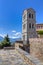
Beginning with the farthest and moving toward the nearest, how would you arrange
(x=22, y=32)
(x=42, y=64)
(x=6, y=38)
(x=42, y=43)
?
(x=22, y=32), (x=6, y=38), (x=42, y=43), (x=42, y=64)

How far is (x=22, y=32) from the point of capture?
116ft

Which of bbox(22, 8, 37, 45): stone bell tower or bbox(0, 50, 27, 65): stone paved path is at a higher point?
bbox(22, 8, 37, 45): stone bell tower

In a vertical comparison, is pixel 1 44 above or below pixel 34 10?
below

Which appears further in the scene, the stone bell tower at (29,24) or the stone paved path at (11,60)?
the stone bell tower at (29,24)

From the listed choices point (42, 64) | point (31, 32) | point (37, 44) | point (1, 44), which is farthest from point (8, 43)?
point (42, 64)

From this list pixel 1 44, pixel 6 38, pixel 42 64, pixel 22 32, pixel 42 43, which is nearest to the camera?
pixel 42 64

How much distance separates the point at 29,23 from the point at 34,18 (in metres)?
1.78

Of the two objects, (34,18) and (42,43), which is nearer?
(42,43)

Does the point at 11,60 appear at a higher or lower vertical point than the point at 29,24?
lower

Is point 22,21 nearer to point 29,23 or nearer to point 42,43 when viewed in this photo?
point 29,23

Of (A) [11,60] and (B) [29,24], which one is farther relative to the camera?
(B) [29,24]

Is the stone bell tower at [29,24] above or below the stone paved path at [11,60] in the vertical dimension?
above

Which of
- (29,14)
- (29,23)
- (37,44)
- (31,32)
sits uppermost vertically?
(29,14)

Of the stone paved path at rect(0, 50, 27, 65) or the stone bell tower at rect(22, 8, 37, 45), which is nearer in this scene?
the stone paved path at rect(0, 50, 27, 65)
